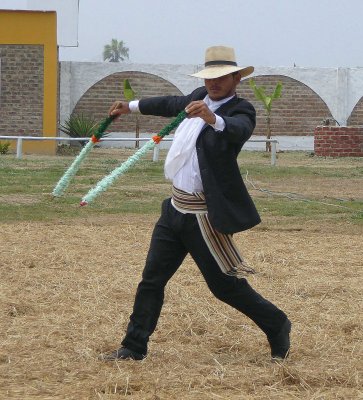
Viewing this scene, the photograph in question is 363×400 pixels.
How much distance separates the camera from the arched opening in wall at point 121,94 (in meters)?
31.1

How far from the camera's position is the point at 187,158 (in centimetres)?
593

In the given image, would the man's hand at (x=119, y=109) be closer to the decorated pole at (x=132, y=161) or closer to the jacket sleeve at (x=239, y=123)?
the decorated pole at (x=132, y=161)

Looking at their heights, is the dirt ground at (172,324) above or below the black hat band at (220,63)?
below

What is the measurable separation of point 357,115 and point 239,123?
27.2 meters

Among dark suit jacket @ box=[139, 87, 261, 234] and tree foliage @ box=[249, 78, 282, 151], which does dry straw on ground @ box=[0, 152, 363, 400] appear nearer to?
dark suit jacket @ box=[139, 87, 261, 234]

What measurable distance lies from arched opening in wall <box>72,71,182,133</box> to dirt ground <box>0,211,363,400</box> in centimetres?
1970

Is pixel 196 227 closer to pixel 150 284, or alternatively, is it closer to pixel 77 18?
pixel 150 284

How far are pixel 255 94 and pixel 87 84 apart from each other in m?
4.83

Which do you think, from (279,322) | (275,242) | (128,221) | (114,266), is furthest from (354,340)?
(128,221)

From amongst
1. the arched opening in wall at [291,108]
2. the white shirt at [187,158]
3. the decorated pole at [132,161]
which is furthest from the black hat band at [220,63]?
the arched opening in wall at [291,108]

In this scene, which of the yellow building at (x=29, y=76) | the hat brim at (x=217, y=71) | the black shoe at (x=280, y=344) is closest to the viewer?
the hat brim at (x=217, y=71)

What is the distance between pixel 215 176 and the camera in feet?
19.3

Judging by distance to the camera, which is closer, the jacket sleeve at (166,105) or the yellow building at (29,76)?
the jacket sleeve at (166,105)

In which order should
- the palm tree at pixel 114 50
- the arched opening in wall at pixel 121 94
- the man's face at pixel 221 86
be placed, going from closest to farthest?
the man's face at pixel 221 86 → the arched opening in wall at pixel 121 94 → the palm tree at pixel 114 50
